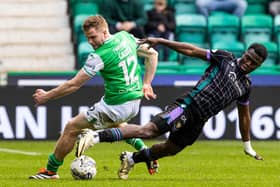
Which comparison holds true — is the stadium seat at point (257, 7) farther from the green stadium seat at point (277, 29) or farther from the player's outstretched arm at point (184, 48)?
the player's outstretched arm at point (184, 48)

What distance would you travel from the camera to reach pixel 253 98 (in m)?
19.9

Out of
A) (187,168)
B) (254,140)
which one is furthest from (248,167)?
(254,140)

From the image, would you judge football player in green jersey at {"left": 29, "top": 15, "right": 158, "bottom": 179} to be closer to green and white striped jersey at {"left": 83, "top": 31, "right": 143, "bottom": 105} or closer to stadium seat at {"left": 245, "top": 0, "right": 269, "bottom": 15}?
green and white striped jersey at {"left": 83, "top": 31, "right": 143, "bottom": 105}

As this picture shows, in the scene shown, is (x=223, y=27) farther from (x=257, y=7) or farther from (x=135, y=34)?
(x=135, y=34)

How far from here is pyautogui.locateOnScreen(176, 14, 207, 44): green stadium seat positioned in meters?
22.6

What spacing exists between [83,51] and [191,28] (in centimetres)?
255

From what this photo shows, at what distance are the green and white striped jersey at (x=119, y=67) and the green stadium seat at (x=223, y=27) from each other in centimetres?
1033

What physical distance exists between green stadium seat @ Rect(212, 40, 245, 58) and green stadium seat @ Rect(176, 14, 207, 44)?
0.54 m

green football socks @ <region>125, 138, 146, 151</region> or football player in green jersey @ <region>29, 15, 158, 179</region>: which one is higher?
football player in green jersey @ <region>29, 15, 158, 179</region>

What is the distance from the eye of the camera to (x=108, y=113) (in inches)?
A: 494

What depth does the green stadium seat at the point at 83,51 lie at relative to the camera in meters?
21.5

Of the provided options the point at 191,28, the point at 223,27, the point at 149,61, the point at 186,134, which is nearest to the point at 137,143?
the point at 186,134

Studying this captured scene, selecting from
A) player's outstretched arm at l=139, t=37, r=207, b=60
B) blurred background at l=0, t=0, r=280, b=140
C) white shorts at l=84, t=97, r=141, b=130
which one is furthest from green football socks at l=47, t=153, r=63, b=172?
blurred background at l=0, t=0, r=280, b=140

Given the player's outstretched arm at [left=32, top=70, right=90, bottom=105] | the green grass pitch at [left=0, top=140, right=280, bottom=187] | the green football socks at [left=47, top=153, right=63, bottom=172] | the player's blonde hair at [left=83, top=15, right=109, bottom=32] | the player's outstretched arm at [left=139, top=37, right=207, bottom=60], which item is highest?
the player's blonde hair at [left=83, top=15, right=109, bottom=32]
